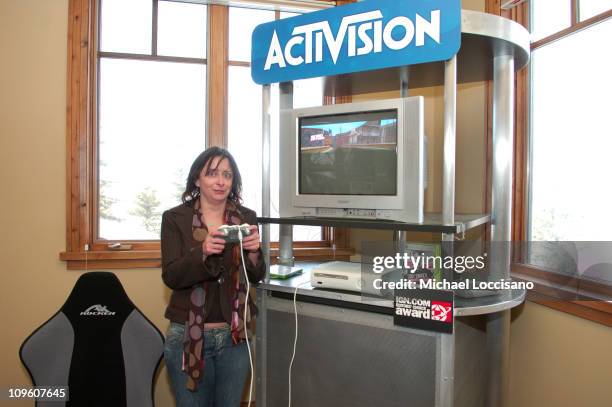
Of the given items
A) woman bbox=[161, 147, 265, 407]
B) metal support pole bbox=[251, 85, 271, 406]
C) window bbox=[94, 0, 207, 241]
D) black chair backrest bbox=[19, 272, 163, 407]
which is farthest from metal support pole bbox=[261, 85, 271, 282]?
window bbox=[94, 0, 207, 241]

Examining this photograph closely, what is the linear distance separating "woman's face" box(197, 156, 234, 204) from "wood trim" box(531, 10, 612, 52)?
1.62m

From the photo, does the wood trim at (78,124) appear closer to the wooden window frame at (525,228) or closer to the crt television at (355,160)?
the crt television at (355,160)

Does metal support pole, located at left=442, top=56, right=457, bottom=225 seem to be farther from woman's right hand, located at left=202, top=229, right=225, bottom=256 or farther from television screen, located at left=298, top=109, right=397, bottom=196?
woman's right hand, located at left=202, top=229, right=225, bottom=256

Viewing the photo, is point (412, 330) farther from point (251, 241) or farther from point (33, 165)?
point (33, 165)

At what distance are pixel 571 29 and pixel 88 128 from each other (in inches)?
101

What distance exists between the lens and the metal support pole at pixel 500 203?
1746 millimetres

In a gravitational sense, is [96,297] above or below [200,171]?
below

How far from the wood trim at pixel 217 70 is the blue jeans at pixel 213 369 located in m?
1.36

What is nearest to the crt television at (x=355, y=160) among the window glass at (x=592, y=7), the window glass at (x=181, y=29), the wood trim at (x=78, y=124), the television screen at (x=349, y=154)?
the television screen at (x=349, y=154)

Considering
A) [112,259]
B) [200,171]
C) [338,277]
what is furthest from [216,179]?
[112,259]

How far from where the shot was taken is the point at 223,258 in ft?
5.62

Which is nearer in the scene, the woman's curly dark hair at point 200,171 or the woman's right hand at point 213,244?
the woman's right hand at point 213,244

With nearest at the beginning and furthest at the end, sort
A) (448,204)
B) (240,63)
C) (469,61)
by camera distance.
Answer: (448,204)
(469,61)
(240,63)

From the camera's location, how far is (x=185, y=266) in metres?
1.57
